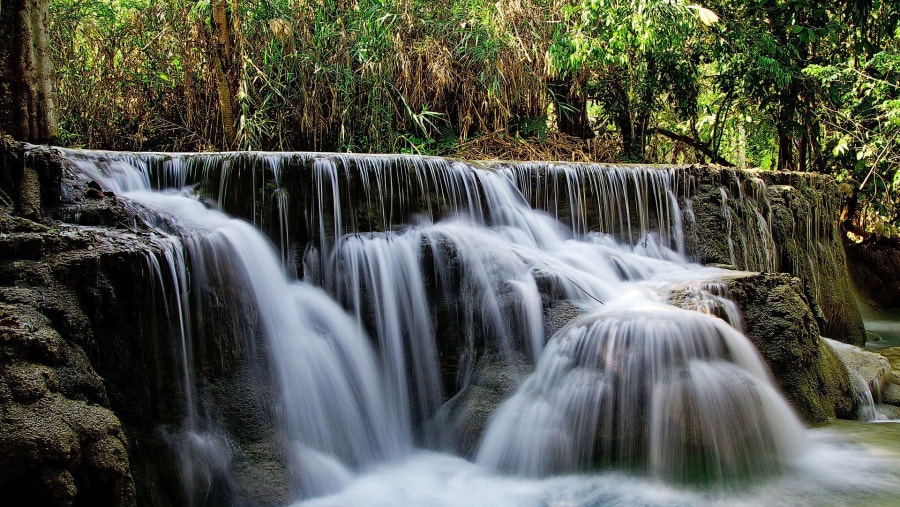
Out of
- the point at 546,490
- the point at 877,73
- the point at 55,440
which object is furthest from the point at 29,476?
the point at 877,73

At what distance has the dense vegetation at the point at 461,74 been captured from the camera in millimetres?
7625

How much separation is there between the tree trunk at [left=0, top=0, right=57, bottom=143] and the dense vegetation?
2360 mm

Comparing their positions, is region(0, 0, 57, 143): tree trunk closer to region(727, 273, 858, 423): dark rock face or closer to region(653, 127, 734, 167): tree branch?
region(727, 273, 858, 423): dark rock face

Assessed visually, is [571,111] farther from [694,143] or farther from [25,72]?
[25,72]

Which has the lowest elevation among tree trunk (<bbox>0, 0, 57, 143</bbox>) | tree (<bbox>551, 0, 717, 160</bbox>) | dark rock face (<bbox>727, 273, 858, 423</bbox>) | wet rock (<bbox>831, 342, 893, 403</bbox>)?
wet rock (<bbox>831, 342, 893, 403</bbox>)

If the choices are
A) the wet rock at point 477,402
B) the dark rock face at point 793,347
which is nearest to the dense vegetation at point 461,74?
the wet rock at point 477,402

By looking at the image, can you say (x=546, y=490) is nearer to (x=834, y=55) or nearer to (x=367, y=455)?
(x=367, y=455)

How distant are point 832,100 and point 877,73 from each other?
773mm

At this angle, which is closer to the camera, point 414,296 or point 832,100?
point 414,296

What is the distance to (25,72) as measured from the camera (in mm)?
4855

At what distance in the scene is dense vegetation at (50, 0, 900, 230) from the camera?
7625 millimetres

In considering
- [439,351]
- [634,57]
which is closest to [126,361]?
[439,351]

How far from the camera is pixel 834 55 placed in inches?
405

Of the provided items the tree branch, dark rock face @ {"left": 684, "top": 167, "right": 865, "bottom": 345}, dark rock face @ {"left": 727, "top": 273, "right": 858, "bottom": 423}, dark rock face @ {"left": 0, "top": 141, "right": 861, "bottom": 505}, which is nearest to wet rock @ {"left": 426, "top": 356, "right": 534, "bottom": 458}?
dark rock face @ {"left": 0, "top": 141, "right": 861, "bottom": 505}
